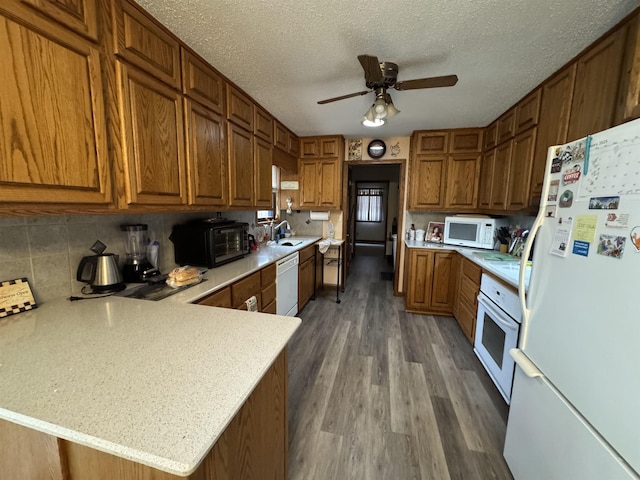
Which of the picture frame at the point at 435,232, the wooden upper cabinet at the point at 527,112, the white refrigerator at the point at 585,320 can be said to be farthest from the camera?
the picture frame at the point at 435,232

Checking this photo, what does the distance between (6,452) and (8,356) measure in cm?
27

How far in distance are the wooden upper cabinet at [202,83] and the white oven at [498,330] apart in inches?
98.8

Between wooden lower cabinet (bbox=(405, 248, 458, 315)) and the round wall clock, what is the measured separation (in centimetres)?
149

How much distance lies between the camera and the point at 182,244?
197 centimetres

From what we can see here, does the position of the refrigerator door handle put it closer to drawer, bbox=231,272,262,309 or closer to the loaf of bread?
drawer, bbox=231,272,262,309

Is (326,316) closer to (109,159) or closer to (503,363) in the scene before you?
(503,363)

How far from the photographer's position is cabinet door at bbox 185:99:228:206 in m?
1.66

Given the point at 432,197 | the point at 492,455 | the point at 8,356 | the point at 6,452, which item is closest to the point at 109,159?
the point at 8,356

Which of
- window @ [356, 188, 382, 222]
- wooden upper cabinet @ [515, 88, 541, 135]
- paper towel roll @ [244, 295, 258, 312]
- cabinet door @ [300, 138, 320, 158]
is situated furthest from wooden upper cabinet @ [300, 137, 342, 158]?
window @ [356, 188, 382, 222]

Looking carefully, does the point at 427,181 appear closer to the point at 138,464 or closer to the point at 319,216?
the point at 319,216

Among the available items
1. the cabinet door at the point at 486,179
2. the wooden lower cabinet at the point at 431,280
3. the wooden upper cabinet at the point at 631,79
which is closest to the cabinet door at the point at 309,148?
the wooden lower cabinet at the point at 431,280

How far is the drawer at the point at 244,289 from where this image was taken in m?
1.78

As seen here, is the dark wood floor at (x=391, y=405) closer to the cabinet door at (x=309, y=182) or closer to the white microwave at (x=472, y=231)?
the white microwave at (x=472, y=231)

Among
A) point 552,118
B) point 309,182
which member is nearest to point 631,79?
point 552,118
